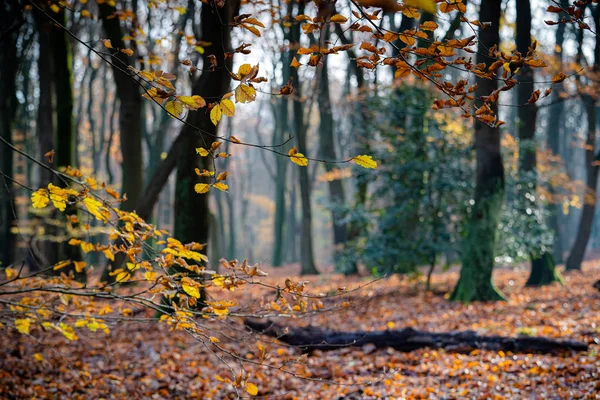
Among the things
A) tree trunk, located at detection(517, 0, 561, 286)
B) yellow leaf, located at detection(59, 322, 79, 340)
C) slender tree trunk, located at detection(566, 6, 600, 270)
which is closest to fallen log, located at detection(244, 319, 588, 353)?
yellow leaf, located at detection(59, 322, 79, 340)

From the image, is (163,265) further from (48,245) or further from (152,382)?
(48,245)

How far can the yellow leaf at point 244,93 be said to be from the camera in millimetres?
1960

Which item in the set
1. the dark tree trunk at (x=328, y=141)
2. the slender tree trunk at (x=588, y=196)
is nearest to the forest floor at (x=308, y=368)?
the slender tree trunk at (x=588, y=196)

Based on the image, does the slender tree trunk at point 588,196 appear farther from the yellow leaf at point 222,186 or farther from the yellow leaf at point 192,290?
the yellow leaf at point 222,186

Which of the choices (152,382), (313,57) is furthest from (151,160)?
(313,57)

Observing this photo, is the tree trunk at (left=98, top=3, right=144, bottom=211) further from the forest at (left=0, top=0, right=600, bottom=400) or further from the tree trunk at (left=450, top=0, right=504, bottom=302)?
the tree trunk at (left=450, top=0, right=504, bottom=302)

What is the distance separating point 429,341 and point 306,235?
10.0 metres

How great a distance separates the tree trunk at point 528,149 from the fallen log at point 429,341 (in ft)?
17.6

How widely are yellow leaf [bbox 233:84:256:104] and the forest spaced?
0.05 feet

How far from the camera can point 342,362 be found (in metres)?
5.62

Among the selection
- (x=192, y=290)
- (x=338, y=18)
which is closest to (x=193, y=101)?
(x=338, y=18)

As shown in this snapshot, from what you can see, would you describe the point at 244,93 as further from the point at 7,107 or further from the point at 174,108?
the point at 7,107

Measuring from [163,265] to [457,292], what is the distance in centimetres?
756

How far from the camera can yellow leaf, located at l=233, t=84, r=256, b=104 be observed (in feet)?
6.43
